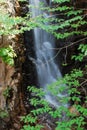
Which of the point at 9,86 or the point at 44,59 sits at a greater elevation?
the point at 44,59

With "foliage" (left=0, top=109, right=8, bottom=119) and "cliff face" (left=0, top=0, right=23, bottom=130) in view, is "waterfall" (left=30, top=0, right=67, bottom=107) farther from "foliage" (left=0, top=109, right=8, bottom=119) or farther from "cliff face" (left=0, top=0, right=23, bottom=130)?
"foliage" (left=0, top=109, right=8, bottom=119)

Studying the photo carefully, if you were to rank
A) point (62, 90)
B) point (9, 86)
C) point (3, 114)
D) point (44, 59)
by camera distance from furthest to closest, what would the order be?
1. point (44, 59)
2. point (9, 86)
3. point (3, 114)
4. point (62, 90)

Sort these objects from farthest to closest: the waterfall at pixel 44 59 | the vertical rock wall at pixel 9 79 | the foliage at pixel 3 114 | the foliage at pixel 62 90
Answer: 1. the waterfall at pixel 44 59
2. the vertical rock wall at pixel 9 79
3. the foliage at pixel 3 114
4. the foliage at pixel 62 90

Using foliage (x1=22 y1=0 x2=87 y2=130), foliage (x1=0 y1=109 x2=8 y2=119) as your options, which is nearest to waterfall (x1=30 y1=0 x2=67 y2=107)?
foliage (x1=0 y1=109 x2=8 y2=119)

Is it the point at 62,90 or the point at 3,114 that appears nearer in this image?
the point at 62,90

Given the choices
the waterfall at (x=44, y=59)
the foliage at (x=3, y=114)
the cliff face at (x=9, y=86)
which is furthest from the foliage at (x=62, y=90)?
the waterfall at (x=44, y=59)

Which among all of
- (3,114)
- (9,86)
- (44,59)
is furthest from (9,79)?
(44,59)

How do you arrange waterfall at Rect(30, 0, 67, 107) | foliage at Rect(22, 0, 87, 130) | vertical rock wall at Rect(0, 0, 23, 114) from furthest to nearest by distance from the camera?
waterfall at Rect(30, 0, 67, 107) < vertical rock wall at Rect(0, 0, 23, 114) < foliage at Rect(22, 0, 87, 130)

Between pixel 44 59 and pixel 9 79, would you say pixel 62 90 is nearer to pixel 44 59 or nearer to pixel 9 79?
pixel 9 79

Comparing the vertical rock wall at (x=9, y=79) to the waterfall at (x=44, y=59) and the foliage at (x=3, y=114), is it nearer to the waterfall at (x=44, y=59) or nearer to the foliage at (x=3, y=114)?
the foliage at (x=3, y=114)

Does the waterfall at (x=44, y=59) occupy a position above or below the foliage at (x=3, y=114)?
above

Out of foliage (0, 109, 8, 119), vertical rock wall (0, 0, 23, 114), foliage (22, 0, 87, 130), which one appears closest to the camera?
foliage (22, 0, 87, 130)

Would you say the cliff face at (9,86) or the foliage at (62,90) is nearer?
the foliage at (62,90)

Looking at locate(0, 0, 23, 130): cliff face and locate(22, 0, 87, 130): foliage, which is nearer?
locate(22, 0, 87, 130): foliage
